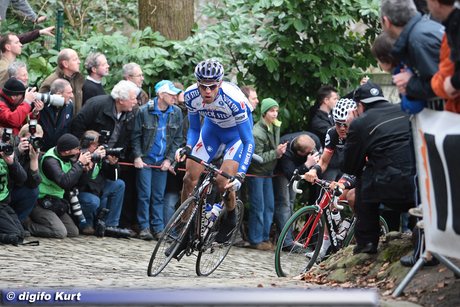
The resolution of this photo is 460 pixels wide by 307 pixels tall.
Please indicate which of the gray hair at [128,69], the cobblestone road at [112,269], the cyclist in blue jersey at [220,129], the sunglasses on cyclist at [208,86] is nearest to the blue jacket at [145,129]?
the gray hair at [128,69]

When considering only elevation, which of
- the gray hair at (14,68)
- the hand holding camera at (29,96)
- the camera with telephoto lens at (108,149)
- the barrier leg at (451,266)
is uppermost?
the gray hair at (14,68)

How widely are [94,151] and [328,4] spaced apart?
547 cm

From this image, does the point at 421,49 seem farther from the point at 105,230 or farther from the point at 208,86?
the point at 105,230

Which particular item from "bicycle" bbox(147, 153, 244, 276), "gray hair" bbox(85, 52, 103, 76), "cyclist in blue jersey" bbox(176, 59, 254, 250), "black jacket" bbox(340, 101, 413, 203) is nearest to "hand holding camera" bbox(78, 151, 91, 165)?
"gray hair" bbox(85, 52, 103, 76)

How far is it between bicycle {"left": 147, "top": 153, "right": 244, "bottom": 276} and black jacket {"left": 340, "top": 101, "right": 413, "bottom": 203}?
1.69 metres

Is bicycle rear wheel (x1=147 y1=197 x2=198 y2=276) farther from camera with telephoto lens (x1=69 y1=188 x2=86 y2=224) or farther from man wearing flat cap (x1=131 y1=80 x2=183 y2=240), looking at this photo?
man wearing flat cap (x1=131 y1=80 x2=183 y2=240)

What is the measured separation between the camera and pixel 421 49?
4.31m

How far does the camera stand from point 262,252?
10.2 m

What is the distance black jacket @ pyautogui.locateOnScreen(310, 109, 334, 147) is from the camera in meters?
10.9

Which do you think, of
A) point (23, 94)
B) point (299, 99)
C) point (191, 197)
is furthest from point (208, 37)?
point (191, 197)

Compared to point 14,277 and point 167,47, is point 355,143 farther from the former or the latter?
point 167,47

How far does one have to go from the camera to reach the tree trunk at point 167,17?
12.4 metres

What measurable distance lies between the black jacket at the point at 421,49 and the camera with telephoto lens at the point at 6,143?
5699mm

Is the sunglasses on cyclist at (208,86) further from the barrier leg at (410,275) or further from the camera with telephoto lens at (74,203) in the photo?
the barrier leg at (410,275)
